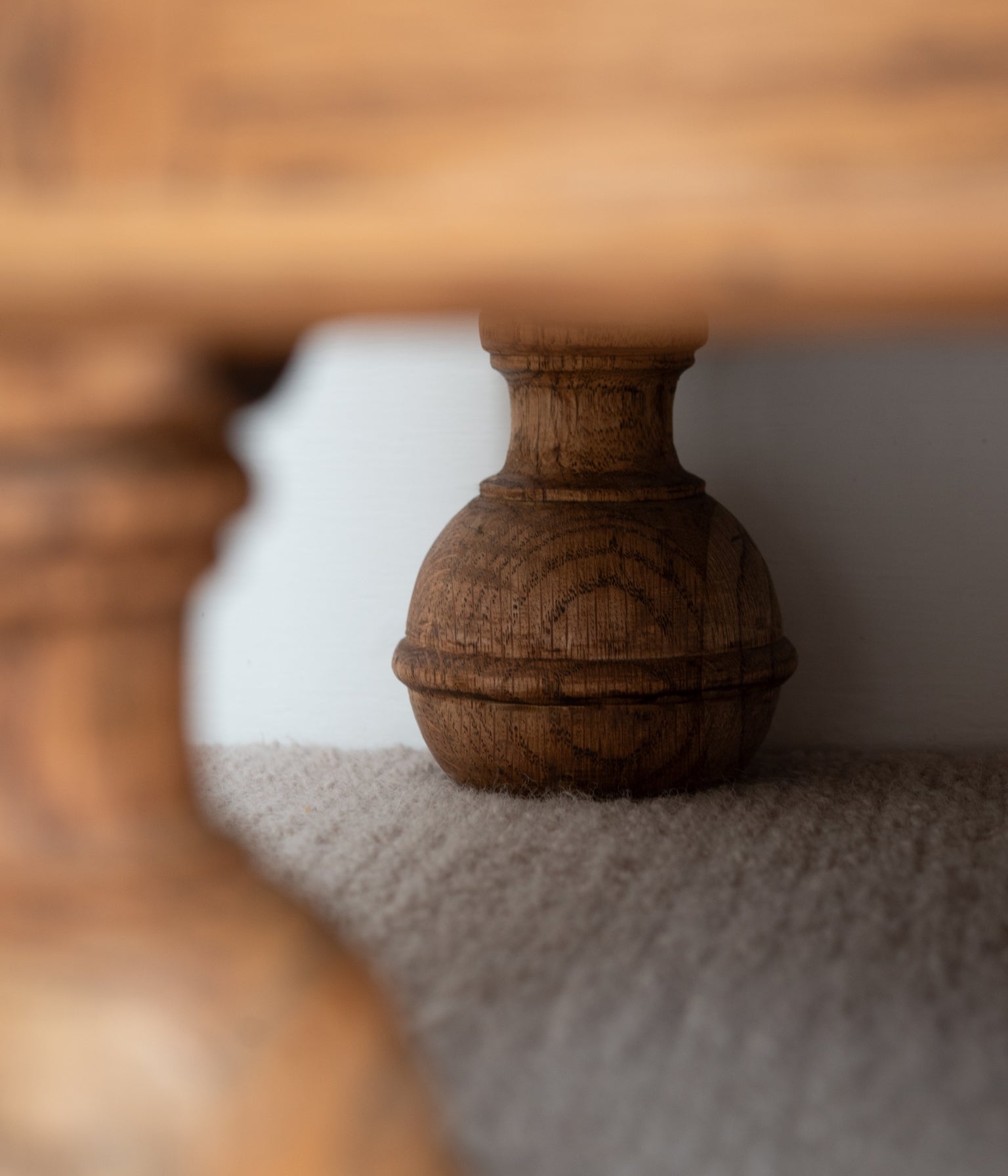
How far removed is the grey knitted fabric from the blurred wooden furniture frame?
5.8 inches

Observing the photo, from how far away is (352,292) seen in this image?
0.72 feet

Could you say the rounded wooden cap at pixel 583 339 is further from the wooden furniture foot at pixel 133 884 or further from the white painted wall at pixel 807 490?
the wooden furniture foot at pixel 133 884

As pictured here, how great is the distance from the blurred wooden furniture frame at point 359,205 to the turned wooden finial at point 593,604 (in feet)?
2.16

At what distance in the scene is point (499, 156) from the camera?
22cm

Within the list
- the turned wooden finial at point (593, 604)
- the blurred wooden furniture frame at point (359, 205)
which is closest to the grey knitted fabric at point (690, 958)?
the turned wooden finial at point (593, 604)

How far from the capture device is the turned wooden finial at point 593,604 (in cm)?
91

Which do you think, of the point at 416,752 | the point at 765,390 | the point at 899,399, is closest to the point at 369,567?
the point at 416,752

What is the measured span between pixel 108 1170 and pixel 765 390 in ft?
3.31

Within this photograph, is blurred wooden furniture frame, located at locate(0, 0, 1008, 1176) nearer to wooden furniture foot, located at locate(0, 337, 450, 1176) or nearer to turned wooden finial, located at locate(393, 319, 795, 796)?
wooden furniture foot, located at locate(0, 337, 450, 1176)

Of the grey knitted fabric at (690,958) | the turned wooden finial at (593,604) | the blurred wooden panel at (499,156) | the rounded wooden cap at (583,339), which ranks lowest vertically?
the grey knitted fabric at (690,958)

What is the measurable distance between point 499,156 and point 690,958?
479mm

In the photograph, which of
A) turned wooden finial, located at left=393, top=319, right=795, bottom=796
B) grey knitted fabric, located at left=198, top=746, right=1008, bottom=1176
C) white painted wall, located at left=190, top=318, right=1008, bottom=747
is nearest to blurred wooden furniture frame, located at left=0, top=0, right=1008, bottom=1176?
grey knitted fabric, located at left=198, top=746, right=1008, bottom=1176

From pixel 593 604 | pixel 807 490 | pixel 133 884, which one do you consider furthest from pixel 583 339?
pixel 133 884

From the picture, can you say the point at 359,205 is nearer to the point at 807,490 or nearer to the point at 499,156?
the point at 499,156
